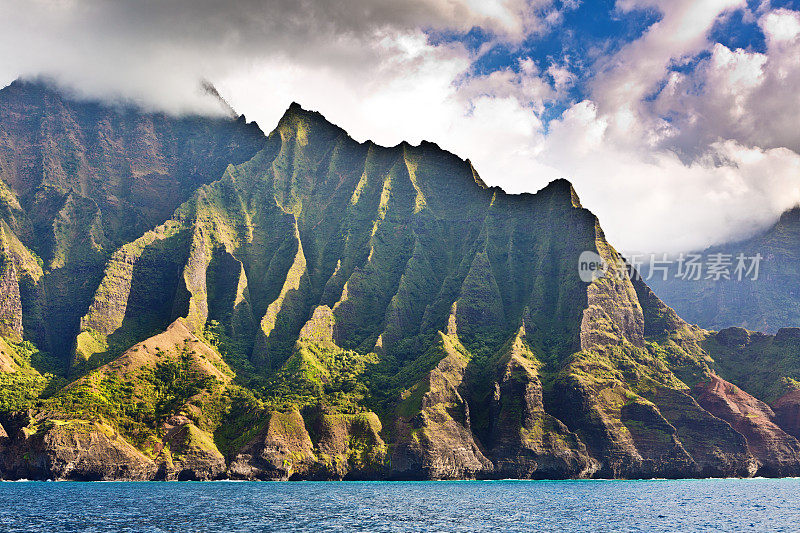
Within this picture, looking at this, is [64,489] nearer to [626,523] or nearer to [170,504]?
[170,504]

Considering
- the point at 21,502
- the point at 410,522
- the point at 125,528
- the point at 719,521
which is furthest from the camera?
the point at 21,502

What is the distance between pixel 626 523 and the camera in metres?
121

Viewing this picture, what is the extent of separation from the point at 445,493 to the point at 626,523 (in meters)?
65.1

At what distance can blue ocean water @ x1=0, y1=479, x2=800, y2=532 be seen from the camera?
111812mm

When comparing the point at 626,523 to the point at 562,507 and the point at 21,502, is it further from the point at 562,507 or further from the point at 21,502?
the point at 21,502

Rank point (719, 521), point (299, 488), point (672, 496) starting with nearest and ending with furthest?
1. point (719, 521)
2. point (672, 496)
3. point (299, 488)

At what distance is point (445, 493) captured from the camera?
177625 mm

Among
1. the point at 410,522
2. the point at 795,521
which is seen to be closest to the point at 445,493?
the point at 410,522

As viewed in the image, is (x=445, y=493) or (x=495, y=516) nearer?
(x=495, y=516)

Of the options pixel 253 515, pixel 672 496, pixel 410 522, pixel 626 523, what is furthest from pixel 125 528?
pixel 672 496

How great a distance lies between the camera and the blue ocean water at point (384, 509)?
111812 mm

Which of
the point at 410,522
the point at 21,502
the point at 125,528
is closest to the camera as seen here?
the point at 125,528

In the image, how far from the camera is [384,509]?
447ft

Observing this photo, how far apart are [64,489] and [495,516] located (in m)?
117
